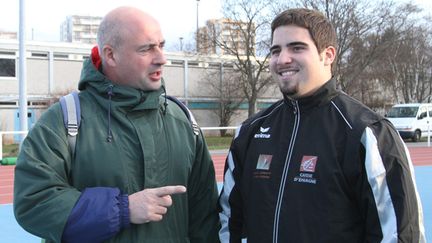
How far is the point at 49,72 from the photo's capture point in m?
34.3

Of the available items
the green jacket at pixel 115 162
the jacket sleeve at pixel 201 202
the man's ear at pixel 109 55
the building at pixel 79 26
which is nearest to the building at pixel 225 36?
the jacket sleeve at pixel 201 202

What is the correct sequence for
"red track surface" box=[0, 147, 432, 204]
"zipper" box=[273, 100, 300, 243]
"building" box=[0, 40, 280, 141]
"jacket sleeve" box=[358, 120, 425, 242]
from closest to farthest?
"jacket sleeve" box=[358, 120, 425, 242], "zipper" box=[273, 100, 300, 243], "red track surface" box=[0, 147, 432, 204], "building" box=[0, 40, 280, 141]

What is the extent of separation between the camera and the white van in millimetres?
27062

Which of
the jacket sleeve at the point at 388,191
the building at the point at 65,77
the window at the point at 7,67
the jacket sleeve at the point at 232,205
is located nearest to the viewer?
the jacket sleeve at the point at 388,191

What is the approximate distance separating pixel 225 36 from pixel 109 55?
109 ft

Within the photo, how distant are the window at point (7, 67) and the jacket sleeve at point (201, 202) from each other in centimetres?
3286

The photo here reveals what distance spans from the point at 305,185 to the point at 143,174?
739 mm

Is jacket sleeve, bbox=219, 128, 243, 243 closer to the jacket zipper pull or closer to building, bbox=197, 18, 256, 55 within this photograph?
the jacket zipper pull

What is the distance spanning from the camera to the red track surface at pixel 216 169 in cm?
1031

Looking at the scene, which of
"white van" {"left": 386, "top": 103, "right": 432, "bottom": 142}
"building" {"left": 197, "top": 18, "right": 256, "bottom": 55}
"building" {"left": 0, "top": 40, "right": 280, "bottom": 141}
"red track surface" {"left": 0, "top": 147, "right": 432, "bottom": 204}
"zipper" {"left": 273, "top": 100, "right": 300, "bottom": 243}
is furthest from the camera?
"building" {"left": 197, "top": 18, "right": 256, "bottom": 55}

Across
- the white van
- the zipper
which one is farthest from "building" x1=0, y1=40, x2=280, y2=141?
the zipper

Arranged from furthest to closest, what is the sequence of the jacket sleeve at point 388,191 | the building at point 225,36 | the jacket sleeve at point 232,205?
the building at point 225,36 → the jacket sleeve at point 232,205 → the jacket sleeve at point 388,191

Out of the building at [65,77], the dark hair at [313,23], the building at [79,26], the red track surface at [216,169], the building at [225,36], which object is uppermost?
the building at [79,26]

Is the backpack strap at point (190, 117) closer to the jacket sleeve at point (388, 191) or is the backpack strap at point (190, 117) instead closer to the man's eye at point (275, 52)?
the man's eye at point (275, 52)
